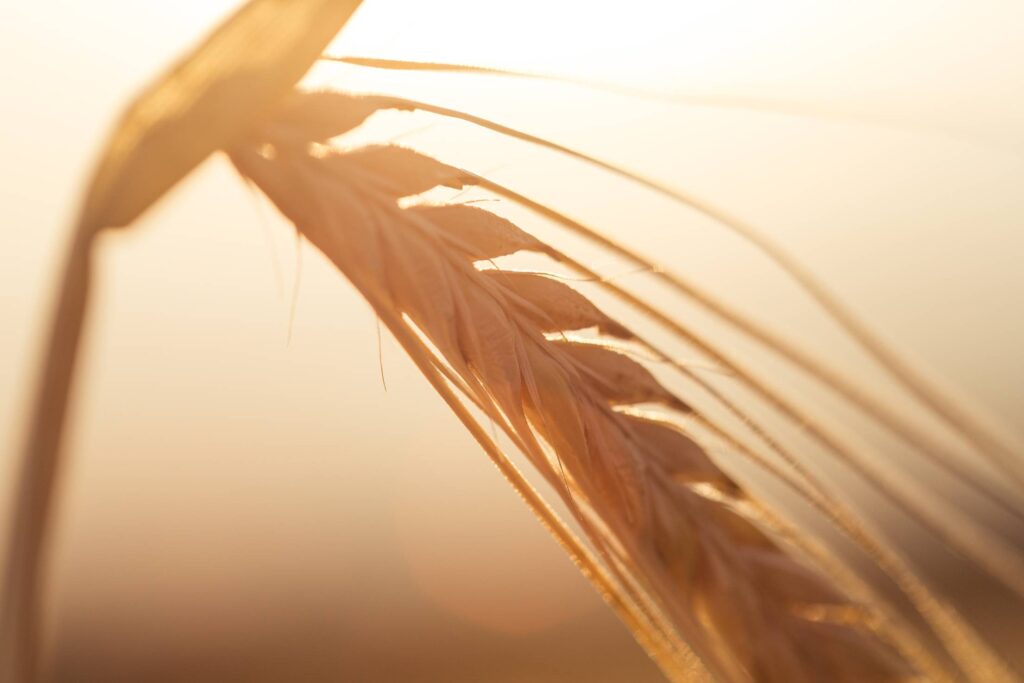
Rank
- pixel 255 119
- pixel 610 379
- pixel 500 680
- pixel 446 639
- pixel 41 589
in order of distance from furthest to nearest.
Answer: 1. pixel 446 639
2. pixel 500 680
3. pixel 610 379
4. pixel 255 119
5. pixel 41 589

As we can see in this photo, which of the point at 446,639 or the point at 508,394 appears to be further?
the point at 446,639

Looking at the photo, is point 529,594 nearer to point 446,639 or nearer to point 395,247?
point 446,639

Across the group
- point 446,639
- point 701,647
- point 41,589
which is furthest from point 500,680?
point 41,589

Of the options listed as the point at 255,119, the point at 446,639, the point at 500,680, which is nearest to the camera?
the point at 255,119

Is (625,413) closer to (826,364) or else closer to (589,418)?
(589,418)

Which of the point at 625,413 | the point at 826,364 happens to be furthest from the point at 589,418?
the point at 826,364
